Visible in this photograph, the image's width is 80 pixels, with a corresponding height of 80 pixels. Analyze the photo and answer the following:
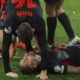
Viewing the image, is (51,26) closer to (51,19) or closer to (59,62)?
(51,19)

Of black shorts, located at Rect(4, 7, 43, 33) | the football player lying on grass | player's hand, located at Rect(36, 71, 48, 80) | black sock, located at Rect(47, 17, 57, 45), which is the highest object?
black shorts, located at Rect(4, 7, 43, 33)

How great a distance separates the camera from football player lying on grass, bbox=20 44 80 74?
18.3ft

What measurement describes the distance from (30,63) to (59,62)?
1.41 feet

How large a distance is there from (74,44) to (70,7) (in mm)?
4955

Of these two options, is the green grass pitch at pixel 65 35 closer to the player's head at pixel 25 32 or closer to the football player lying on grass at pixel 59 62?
the football player lying on grass at pixel 59 62

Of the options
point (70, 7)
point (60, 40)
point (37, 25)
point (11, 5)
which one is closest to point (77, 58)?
point (37, 25)

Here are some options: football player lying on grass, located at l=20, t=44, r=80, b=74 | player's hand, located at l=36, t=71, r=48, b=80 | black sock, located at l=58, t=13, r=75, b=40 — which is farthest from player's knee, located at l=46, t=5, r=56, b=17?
player's hand, located at l=36, t=71, r=48, b=80

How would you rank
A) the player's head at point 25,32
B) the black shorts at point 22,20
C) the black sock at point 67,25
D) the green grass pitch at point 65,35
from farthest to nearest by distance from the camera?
1. the black sock at point 67,25
2. the green grass pitch at point 65,35
3. the black shorts at point 22,20
4. the player's head at point 25,32

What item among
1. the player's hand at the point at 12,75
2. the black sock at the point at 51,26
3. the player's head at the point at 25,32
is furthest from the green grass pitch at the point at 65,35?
the player's head at the point at 25,32

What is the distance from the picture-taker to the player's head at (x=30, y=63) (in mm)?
5539

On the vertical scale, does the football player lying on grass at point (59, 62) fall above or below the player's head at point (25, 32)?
below

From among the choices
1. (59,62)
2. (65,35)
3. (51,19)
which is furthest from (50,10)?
(65,35)

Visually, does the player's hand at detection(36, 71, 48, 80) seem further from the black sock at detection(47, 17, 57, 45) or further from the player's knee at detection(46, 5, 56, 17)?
the player's knee at detection(46, 5, 56, 17)

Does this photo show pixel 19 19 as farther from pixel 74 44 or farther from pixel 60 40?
pixel 60 40
